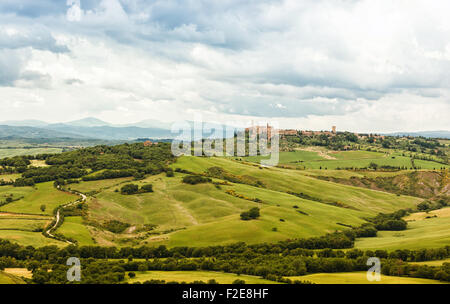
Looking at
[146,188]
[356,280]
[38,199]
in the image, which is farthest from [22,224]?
[356,280]

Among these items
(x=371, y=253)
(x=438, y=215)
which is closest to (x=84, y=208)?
(x=371, y=253)

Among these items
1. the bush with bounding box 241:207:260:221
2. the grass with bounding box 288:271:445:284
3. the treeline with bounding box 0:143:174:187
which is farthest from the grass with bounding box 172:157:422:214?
the grass with bounding box 288:271:445:284

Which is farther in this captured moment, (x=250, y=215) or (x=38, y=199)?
(x=38, y=199)

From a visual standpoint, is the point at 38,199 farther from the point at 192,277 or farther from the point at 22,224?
the point at 192,277

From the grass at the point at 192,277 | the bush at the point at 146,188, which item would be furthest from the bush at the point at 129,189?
the grass at the point at 192,277

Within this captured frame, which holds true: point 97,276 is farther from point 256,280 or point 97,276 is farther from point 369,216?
point 369,216
